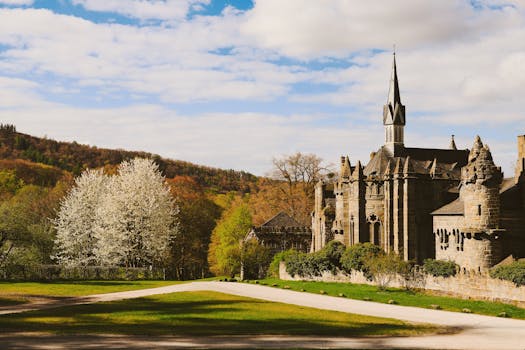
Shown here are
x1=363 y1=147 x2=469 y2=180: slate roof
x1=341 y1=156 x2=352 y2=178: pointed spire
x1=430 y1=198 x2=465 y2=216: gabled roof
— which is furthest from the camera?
x1=341 y1=156 x2=352 y2=178: pointed spire

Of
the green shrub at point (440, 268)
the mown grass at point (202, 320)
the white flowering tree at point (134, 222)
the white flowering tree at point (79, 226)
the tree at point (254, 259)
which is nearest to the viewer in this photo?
the mown grass at point (202, 320)

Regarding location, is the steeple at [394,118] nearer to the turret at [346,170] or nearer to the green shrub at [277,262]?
the turret at [346,170]

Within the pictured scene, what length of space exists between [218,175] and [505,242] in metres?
126

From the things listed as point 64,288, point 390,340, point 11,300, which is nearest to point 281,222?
point 64,288

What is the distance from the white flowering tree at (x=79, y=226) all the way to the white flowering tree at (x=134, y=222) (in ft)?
4.35

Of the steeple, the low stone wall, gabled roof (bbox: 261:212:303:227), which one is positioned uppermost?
the steeple

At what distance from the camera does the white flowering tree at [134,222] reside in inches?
2808

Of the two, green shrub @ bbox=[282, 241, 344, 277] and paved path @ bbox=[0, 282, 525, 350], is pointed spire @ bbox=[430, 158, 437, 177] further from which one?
paved path @ bbox=[0, 282, 525, 350]

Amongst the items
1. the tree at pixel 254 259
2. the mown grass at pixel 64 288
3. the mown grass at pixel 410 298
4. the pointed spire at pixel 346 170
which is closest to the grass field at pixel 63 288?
the mown grass at pixel 64 288

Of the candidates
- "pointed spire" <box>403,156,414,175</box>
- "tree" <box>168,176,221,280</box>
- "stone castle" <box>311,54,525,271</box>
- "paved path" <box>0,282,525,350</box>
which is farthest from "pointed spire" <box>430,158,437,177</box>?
"tree" <box>168,176,221,280</box>

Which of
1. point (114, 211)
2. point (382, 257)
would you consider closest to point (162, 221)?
point (114, 211)

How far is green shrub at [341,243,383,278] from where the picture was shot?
194 feet

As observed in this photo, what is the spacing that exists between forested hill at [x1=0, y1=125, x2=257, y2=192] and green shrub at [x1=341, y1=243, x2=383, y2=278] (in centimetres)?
9550

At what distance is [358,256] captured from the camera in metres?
60.3
